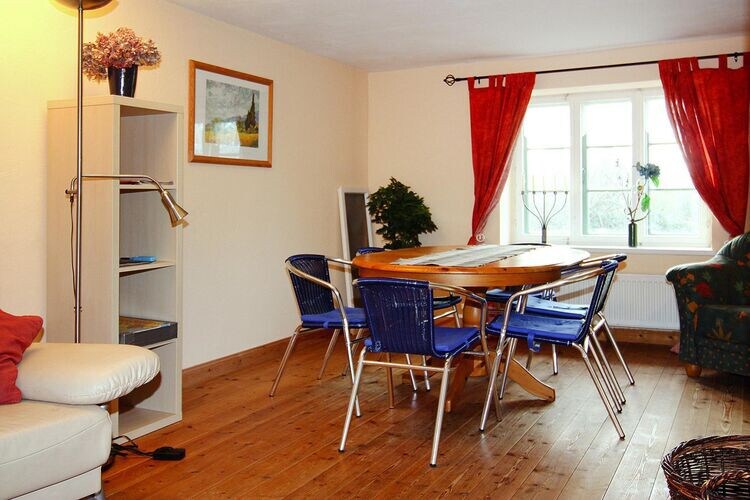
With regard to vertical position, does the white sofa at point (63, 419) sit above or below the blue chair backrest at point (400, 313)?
below

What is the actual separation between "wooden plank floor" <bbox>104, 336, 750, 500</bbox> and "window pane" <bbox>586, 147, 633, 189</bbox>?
190cm

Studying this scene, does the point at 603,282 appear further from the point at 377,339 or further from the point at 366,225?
the point at 366,225

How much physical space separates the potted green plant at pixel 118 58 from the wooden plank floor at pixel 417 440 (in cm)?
170

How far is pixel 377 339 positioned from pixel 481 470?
2.35ft

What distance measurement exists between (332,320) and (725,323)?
2376 millimetres

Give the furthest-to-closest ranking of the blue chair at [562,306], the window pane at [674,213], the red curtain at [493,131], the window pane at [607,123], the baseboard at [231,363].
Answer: the window pane at [607,123], the red curtain at [493,131], the window pane at [674,213], the baseboard at [231,363], the blue chair at [562,306]

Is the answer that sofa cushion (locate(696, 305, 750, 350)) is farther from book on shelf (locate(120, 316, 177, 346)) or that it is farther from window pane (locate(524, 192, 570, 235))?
book on shelf (locate(120, 316, 177, 346))

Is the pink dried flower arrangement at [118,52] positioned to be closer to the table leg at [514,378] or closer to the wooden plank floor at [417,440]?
the wooden plank floor at [417,440]

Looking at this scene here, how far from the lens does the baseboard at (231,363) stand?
457 cm

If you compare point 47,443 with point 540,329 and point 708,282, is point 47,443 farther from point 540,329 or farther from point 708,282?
point 708,282

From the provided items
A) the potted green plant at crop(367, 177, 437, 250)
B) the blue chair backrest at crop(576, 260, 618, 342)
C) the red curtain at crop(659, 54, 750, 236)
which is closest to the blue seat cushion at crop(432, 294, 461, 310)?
the blue chair backrest at crop(576, 260, 618, 342)

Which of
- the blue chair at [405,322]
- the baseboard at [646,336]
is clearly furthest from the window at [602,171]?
the blue chair at [405,322]

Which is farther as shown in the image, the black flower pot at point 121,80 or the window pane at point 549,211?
the window pane at point 549,211

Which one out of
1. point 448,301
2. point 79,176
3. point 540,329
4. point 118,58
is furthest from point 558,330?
point 118,58
